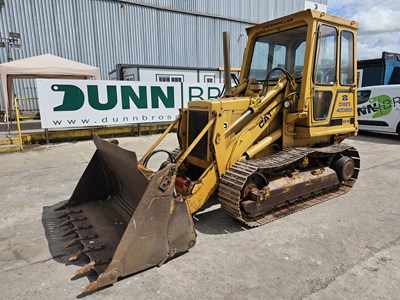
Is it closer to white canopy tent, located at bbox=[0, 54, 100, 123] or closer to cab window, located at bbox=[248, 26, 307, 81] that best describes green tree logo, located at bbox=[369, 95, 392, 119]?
cab window, located at bbox=[248, 26, 307, 81]

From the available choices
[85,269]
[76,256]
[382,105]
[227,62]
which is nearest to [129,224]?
[85,269]

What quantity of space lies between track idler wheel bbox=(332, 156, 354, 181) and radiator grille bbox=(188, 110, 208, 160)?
97.9 inches

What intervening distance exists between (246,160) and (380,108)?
882cm

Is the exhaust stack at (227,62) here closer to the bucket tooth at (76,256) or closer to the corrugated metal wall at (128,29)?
the bucket tooth at (76,256)

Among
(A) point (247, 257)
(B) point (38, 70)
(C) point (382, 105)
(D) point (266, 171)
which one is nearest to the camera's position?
(A) point (247, 257)

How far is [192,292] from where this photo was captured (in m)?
2.76

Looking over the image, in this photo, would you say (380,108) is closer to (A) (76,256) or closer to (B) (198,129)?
(B) (198,129)

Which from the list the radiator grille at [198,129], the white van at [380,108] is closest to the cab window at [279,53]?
the radiator grille at [198,129]

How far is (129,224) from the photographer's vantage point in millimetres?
2840

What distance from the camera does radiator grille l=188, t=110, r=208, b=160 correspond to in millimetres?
4242

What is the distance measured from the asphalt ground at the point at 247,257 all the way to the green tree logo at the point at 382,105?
6477 mm

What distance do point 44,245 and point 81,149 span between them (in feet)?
18.6

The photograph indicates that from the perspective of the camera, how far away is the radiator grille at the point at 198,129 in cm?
424

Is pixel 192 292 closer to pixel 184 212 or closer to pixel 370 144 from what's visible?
pixel 184 212
